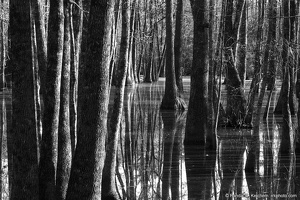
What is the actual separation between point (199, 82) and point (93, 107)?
873 cm

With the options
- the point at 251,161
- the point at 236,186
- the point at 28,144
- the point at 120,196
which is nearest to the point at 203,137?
the point at 251,161

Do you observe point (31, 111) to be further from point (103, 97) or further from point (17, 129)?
point (103, 97)

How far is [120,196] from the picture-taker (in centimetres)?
991

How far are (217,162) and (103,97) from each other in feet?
20.2

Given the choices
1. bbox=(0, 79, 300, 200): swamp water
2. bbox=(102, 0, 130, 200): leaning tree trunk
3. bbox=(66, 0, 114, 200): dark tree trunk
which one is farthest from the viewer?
bbox=(0, 79, 300, 200): swamp water

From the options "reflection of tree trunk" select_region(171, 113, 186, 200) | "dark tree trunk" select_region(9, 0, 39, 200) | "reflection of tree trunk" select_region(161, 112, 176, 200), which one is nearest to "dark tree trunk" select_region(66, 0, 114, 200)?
"dark tree trunk" select_region(9, 0, 39, 200)

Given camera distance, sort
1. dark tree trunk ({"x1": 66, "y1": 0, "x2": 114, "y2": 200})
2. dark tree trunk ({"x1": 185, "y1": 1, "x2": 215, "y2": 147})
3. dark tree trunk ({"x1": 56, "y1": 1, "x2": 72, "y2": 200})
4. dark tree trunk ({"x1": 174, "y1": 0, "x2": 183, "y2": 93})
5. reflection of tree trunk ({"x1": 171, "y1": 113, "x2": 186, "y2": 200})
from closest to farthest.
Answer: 1. dark tree trunk ({"x1": 66, "y1": 0, "x2": 114, "y2": 200})
2. dark tree trunk ({"x1": 56, "y1": 1, "x2": 72, "y2": 200})
3. reflection of tree trunk ({"x1": 171, "y1": 113, "x2": 186, "y2": 200})
4. dark tree trunk ({"x1": 185, "y1": 1, "x2": 215, "y2": 147})
5. dark tree trunk ({"x1": 174, "y1": 0, "x2": 183, "y2": 93})

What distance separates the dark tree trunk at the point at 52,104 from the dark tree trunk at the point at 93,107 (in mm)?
1102

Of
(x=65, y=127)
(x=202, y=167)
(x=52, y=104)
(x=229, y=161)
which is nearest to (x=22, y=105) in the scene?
(x=52, y=104)

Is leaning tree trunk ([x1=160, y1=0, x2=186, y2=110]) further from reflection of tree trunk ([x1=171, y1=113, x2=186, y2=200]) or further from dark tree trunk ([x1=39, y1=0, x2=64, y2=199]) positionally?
dark tree trunk ([x1=39, y1=0, x2=64, y2=199])

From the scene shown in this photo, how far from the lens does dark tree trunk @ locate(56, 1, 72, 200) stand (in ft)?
28.7

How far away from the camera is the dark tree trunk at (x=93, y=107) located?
7.34m

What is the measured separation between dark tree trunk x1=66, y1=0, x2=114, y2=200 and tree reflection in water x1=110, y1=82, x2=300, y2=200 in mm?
2429

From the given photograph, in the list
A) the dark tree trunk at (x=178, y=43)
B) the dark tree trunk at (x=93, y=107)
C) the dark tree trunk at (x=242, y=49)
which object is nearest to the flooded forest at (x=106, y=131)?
the dark tree trunk at (x=93, y=107)
